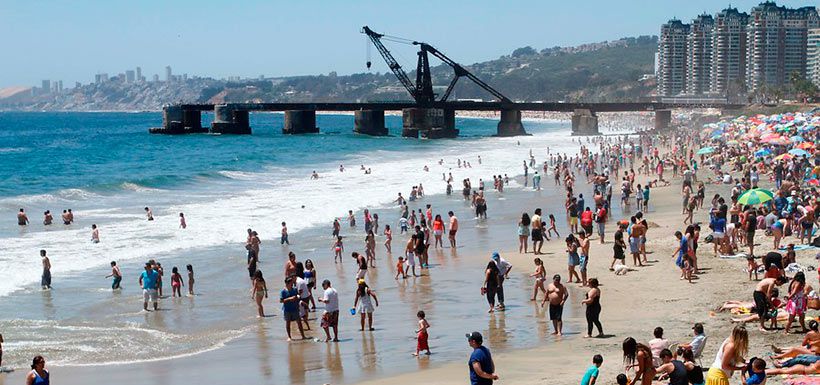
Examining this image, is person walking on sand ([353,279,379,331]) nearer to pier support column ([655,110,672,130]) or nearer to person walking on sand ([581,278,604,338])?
person walking on sand ([581,278,604,338])

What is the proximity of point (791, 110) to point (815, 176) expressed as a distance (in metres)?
68.2

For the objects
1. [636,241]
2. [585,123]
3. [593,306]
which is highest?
[585,123]

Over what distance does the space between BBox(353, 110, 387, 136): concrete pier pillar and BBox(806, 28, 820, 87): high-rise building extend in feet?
317

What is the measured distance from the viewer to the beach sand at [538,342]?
12477mm

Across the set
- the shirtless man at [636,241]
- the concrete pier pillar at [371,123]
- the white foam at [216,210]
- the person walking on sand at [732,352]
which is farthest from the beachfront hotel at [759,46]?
A: the person walking on sand at [732,352]

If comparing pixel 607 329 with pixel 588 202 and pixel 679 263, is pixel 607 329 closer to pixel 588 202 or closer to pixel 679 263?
pixel 679 263

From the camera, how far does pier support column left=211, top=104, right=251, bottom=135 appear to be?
107938 millimetres

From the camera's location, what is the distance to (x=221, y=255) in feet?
82.7

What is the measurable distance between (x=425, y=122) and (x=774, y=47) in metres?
101

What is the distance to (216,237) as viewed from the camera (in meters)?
28.4

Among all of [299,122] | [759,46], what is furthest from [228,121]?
[759,46]

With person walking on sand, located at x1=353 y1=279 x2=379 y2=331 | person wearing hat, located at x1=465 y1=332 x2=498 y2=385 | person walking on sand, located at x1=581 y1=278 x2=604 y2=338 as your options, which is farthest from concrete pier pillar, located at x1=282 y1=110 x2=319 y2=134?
person wearing hat, located at x1=465 y1=332 x2=498 y2=385

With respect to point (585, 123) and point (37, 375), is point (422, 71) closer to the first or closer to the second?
point (585, 123)

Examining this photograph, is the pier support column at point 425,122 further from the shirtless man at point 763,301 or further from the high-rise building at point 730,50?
the high-rise building at point 730,50
